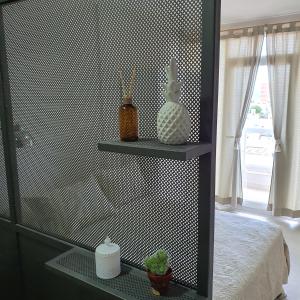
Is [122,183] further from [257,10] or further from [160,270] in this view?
[257,10]

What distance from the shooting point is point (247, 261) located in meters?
1.95

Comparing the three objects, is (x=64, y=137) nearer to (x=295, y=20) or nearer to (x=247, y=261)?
(x=247, y=261)

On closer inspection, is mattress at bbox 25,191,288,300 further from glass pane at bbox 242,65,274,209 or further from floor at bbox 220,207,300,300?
glass pane at bbox 242,65,274,209

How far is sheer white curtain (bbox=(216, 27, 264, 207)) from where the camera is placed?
13.0ft

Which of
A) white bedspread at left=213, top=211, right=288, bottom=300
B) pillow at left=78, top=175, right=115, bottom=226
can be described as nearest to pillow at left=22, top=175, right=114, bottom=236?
pillow at left=78, top=175, right=115, bottom=226

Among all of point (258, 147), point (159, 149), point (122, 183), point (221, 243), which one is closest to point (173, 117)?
point (159, 149)

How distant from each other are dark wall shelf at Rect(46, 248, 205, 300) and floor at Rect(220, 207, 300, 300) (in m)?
2.01

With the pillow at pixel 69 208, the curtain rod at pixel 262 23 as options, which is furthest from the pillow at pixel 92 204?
the curtain rod at pixel 262 23

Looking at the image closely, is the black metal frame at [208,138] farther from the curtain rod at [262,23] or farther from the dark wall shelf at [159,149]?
the curtain rod at [262,23]

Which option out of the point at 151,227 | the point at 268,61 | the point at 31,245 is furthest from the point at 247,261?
the point at 268,61

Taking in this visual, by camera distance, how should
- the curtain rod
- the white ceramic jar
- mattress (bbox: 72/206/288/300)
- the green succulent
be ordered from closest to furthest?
1. the green succulent
2. the white ceramic jar
3. mattress (bbox: 72/206/288/300)
4. the curtain rod

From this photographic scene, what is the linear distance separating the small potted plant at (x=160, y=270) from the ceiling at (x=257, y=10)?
289 centimetres

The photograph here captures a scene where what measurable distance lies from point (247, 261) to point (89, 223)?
46.0 inches

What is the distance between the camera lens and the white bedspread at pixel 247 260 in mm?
1733
